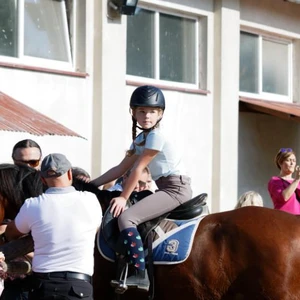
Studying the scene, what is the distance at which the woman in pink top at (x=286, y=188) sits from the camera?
31.6 ft

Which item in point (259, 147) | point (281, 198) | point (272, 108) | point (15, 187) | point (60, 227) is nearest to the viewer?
point (60, 227)

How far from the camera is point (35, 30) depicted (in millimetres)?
11688

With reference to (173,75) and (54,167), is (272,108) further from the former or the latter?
(54,167)

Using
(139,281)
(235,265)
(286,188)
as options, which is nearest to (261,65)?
(286,188)

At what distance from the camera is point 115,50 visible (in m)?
12.2

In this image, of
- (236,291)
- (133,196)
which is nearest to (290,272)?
(236,291)

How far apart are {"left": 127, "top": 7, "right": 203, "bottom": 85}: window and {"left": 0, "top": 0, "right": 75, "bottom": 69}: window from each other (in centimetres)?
127

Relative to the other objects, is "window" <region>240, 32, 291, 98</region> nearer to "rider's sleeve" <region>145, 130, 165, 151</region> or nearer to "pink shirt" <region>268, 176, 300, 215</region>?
"pink shirt" <region>268, 176, 300, 215</region>

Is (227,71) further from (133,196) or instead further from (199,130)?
(133,196)

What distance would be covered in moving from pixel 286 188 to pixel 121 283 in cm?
388

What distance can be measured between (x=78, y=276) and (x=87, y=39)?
22.8 ft

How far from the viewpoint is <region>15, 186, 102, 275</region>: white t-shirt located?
5.31m

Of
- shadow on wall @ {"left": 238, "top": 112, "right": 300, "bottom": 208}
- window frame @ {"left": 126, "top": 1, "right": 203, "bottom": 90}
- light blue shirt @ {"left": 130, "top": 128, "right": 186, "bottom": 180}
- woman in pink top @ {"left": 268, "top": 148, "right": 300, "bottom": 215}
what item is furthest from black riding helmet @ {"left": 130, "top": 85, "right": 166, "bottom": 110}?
shadow on wall @ {"left": 238, "top": 112, "right": 300, "bottom": 208}

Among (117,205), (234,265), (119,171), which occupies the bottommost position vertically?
(234,265)
